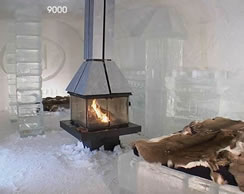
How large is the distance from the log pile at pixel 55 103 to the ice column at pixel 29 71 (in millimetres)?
1406

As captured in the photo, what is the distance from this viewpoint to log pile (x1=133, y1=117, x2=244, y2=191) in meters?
1.63

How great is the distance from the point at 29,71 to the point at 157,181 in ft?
10.3

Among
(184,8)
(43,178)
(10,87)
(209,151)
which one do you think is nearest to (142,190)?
(209,151)

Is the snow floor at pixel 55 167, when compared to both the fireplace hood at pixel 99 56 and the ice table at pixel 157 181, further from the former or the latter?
the fireplace hood at pixel 99 56

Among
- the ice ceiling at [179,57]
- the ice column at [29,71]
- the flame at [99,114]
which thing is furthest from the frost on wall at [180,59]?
the ice column at [29,71]

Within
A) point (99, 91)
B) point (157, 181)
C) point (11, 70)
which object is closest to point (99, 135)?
point (99, 91)

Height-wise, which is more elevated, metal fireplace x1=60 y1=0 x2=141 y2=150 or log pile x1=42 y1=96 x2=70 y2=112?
metal fireplace x1=60 y1=0 x2=141 y2=150

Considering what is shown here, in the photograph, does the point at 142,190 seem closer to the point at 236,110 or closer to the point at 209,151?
the point at 209,151

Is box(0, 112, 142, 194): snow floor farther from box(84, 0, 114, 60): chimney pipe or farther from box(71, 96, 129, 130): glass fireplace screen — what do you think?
box(84, 0, 114, 60): chimney pipe

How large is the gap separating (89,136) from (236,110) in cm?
173

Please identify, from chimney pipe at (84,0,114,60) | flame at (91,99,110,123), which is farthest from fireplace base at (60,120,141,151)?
chimney pipe at (84,0,114,60)

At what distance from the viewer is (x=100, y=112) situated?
3.40 meters

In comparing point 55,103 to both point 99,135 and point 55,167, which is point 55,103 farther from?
point 55,167

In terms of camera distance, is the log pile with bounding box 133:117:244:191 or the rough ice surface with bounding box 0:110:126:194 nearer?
the log pile with bounding box 133:117:244:191
